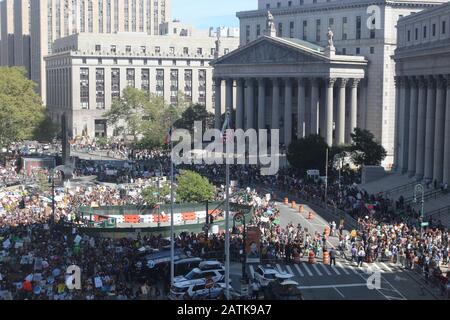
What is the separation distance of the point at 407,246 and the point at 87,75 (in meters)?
121

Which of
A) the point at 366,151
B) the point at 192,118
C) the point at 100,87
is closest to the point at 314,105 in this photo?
the point at 366,151

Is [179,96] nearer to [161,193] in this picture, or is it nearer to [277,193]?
[277,193]

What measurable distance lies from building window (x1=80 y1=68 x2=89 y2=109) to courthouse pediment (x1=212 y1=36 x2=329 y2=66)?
4895cm

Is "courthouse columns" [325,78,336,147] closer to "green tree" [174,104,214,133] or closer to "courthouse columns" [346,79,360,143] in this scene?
"courthouse columns" [346,79,360,143]

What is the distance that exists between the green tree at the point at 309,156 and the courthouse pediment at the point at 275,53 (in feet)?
61.1

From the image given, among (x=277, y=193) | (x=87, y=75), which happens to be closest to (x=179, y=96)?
(x=87, y=75)

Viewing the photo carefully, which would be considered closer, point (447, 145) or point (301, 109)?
point (447, 145)

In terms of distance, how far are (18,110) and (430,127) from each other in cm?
6620

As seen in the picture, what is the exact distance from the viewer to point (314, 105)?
103125mm

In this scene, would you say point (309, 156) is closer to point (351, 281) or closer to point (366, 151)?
point (366, 151)

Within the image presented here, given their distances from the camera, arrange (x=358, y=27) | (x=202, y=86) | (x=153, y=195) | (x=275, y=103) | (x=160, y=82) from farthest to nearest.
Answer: (x=202, y=86) → (x=160, y=82) → (x=358, y=27) → (x=275, y=103) → (x=153, y=195)

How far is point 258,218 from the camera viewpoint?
192 feet

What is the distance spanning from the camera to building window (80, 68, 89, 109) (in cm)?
15812
